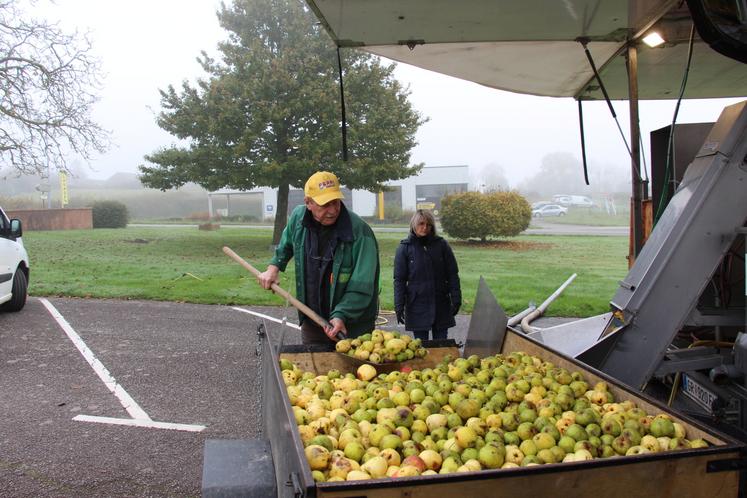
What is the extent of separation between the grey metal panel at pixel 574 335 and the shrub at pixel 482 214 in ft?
39.8

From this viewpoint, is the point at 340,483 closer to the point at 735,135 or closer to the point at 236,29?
the point at 735,135

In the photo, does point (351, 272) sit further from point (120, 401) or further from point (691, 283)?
point (120, 401)

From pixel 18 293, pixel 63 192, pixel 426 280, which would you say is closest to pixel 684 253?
pixel 426 280

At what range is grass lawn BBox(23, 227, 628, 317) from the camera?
13.0m

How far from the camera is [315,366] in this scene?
151 inches

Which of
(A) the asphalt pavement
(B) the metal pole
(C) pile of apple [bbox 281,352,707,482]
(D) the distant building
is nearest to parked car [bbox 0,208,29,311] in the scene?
(A) the asphalt pavement

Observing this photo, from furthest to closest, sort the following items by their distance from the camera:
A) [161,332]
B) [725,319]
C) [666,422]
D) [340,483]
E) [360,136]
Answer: [360,136]
[161,332]
[725,319]
[666,422]
[340,483]

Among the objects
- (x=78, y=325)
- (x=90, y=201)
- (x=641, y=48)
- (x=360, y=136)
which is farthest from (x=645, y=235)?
(x=90, y=201)

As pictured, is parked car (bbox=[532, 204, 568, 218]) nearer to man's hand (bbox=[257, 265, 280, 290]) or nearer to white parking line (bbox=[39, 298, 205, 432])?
white parking line (bbox=[39, 298, 205, 432])

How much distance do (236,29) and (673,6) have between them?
17824 millimetres

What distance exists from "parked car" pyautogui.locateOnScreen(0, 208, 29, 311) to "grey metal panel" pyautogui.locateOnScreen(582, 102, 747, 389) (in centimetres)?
956

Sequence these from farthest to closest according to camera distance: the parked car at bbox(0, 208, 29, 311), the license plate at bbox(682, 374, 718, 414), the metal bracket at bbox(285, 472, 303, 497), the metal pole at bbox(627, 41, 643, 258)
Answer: the parked car at bbox(0, 208, 29, 311) < the metal pole at bbox(627, 41, 643, 258) < the license plate at bbox(682, 374, 718, 414) < the metal bracket at bbox(285, 472, 303, 497)

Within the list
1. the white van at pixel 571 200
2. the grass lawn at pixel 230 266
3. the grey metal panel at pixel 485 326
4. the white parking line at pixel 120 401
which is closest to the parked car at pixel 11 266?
the white parking line at pixel 120 401

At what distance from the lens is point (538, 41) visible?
5.40 metres
